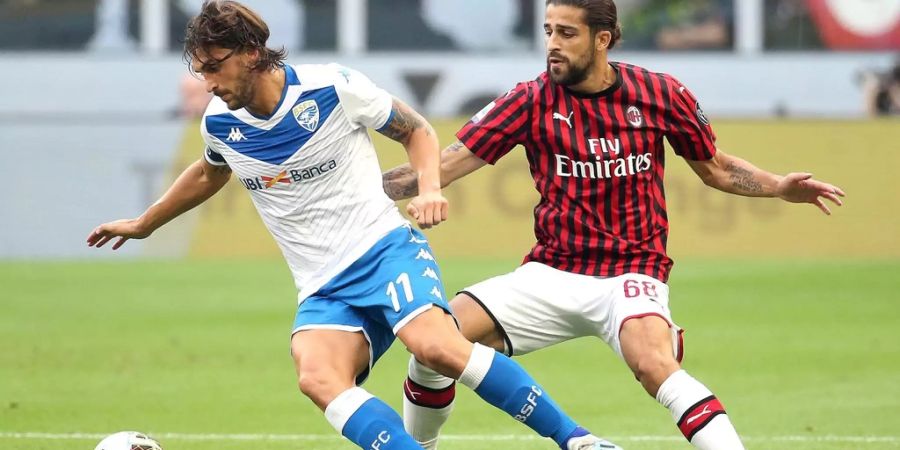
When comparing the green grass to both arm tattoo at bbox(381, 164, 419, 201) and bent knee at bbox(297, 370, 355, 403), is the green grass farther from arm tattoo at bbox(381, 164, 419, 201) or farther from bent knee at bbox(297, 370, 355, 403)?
bent knee at bbox(297, 370, 355, 403)

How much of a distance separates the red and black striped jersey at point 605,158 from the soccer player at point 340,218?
0.62 m

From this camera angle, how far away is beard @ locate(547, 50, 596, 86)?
6.28m

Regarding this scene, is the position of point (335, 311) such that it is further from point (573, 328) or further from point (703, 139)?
point (703, 139)

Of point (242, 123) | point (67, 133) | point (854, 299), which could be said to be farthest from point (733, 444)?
point (67, 133)

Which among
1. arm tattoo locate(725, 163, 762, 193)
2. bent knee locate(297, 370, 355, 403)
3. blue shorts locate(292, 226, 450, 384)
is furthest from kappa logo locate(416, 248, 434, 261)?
arm tattoo locate(725, 163, 762, 193)

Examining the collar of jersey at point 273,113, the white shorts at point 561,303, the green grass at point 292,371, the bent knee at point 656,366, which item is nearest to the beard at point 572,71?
the white shorts at point 561,303

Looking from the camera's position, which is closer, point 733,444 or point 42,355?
point 733,444

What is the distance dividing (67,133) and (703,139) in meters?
14.6

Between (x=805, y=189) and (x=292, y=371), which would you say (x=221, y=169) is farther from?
(x=292, y=371)

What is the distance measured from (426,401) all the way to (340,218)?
0.98 meters

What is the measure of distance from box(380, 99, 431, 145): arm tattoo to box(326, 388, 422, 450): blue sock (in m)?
1.15

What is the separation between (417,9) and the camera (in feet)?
87.9

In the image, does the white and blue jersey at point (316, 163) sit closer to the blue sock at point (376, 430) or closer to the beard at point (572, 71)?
the blue sock at point (376, 430)

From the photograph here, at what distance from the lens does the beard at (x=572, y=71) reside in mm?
6277
